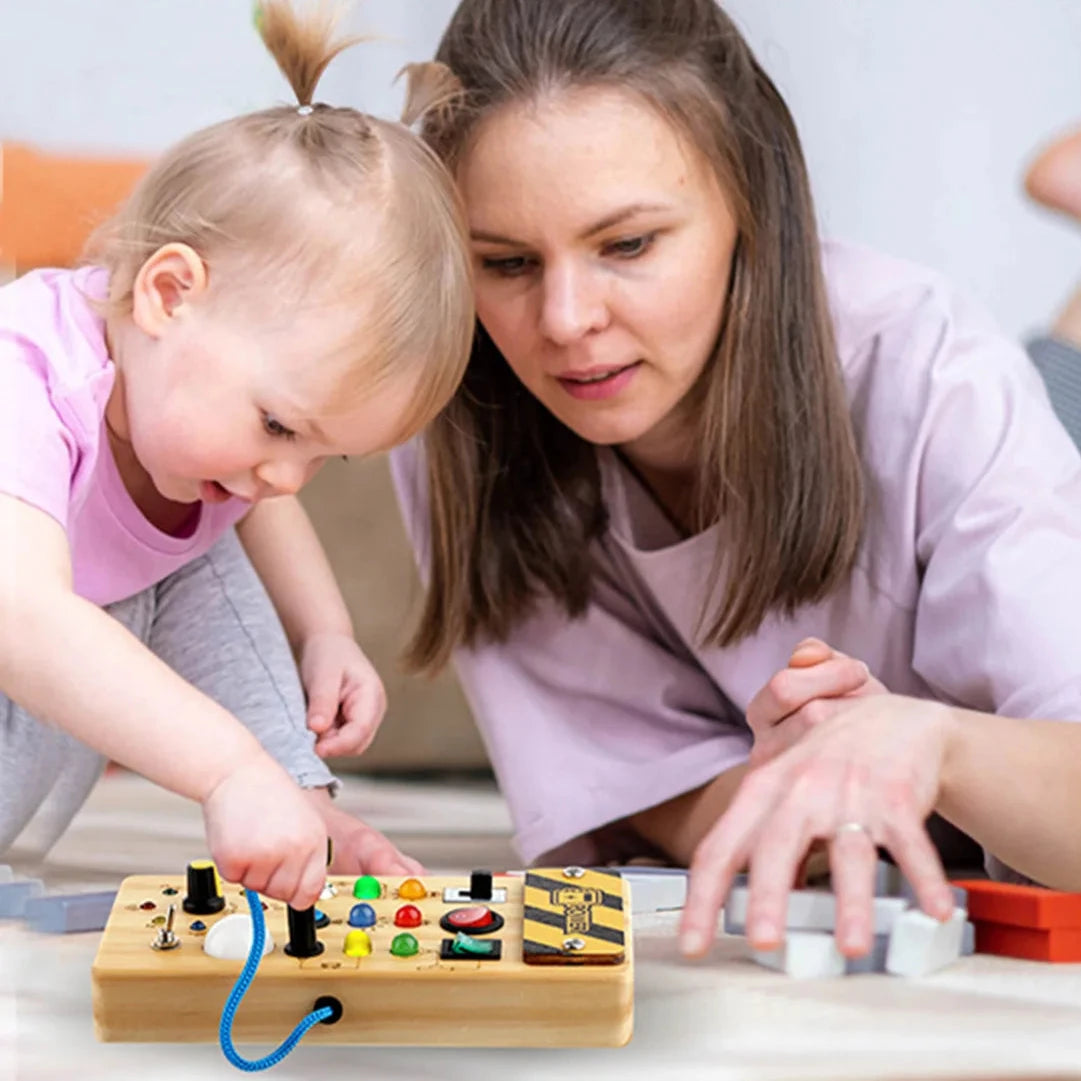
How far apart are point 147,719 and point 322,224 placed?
0.18 m

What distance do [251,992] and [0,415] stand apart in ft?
0.67

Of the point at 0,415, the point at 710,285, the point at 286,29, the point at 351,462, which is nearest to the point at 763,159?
the point at 710,285

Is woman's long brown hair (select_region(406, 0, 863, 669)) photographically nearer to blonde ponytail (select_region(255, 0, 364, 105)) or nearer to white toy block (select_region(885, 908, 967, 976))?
blonde ponytail (select_region(255, 0, 364, 105))

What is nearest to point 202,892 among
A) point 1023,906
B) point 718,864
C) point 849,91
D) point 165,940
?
point 165,940

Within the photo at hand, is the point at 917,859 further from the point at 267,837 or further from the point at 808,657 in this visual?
the point at 267,837

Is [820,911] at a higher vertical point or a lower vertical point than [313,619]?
lower

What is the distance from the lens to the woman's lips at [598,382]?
0.64 meters

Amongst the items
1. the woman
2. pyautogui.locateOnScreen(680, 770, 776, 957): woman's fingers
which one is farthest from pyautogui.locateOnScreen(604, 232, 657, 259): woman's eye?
pyautogui.locateOnScreen(680, 770, 776, 957): woman's fingers

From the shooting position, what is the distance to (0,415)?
505 millimetres

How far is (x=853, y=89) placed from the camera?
2.26 feet

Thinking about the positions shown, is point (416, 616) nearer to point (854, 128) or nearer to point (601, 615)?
point (601, 615)

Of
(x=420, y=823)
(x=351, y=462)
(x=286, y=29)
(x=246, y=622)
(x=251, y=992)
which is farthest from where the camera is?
(x=351, y=462)

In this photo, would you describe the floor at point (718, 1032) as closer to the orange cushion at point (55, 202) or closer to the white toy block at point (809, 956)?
the white toy block at point (809, 956)

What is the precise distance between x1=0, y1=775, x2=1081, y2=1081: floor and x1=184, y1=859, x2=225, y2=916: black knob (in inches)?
1.6
